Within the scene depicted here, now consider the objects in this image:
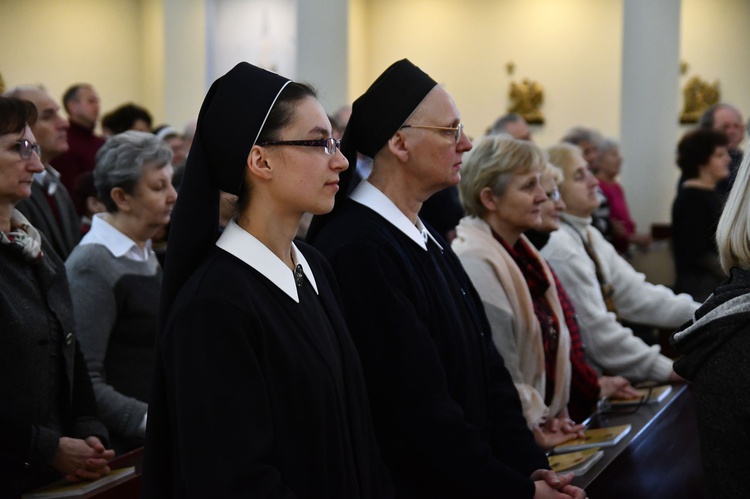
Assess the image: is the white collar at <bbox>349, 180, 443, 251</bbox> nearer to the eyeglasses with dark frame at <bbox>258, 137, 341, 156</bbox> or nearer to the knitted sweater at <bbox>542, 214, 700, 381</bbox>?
the eyeglasses with dark frame at <bbox>258, 137, 341, 156</bbox>

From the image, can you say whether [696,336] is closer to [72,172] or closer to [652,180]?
[72,172]

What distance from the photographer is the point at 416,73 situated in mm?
3064

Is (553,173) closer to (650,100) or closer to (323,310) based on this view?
(323,310)

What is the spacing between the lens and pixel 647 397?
13.8ft

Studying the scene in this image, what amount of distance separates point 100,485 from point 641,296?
2962mm

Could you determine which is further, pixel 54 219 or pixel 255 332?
pixel 54 219

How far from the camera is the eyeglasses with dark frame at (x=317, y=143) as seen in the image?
90.4 inches

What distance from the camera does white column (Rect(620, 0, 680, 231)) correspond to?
33.4 ft

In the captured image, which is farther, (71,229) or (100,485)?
(71,229)

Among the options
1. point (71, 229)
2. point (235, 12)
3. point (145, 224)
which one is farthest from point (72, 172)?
point (235, 12)

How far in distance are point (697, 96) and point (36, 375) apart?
1106 centimetres

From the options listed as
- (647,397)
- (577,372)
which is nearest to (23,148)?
(577,372)

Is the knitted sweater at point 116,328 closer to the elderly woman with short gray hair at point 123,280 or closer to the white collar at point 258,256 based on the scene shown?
the elderly woman with short gray hair at point 123,280

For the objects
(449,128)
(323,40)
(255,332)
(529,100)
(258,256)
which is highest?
(449,128)
